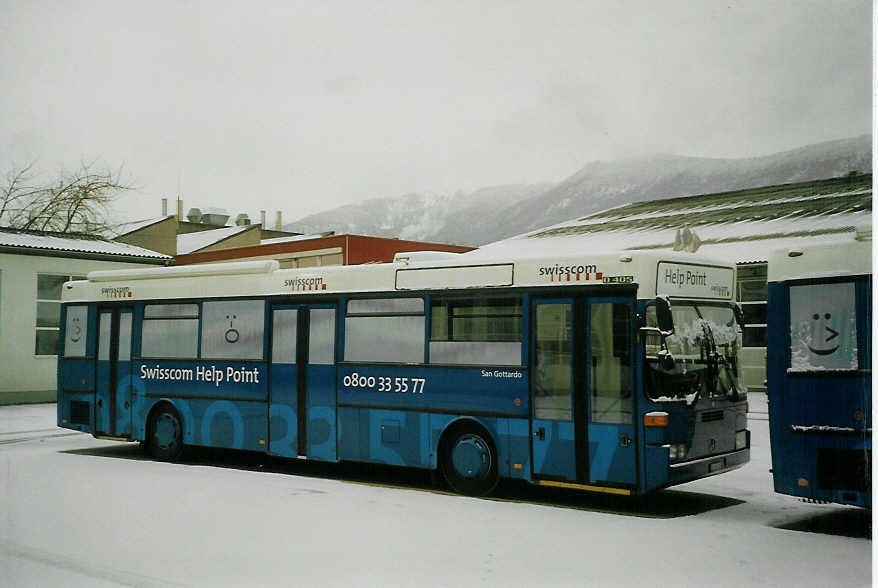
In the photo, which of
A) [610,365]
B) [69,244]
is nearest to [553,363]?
[610,365]

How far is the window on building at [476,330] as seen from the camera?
23.6 feet

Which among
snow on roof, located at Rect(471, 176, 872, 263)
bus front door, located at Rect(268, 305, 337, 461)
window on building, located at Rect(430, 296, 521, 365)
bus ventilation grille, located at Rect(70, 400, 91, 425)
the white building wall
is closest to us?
snow on roof, located at Rect(471, 176, 872, 263)

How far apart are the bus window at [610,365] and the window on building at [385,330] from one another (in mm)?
1624

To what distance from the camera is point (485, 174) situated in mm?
7129

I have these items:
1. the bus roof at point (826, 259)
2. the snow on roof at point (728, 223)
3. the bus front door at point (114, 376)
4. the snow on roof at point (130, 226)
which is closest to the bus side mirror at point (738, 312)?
the snow on roof at point (728, 223)

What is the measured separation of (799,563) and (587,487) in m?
1.68

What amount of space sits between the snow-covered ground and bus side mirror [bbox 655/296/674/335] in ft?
2.85

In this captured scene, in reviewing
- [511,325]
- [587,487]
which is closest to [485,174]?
[511,325]

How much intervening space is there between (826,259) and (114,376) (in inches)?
283

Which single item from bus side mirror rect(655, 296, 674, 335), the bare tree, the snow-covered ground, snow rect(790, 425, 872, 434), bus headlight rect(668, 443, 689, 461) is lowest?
the snow-covered ground

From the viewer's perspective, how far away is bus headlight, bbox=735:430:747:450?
6.94 metres

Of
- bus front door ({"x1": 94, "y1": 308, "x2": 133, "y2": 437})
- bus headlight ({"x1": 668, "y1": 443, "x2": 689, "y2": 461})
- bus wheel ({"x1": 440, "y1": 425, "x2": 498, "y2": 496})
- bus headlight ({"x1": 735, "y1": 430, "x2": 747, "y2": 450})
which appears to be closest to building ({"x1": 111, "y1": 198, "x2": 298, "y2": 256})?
bus front door ({"x1": 94, "y1": 308, "x2": 133, "y2": 437})

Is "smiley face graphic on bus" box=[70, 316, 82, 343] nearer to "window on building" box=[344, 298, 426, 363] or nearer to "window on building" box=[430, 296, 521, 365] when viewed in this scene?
"window on building" box=[344, 298, 426, 363]

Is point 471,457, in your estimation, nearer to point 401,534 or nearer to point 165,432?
point 401,534
